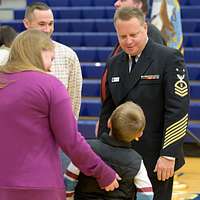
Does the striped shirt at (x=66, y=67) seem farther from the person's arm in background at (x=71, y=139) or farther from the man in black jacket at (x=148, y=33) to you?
the person's arm in background at (x=71, y=139)

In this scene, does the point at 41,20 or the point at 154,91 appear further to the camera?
the point at 41,20

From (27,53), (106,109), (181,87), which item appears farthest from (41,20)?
(27,53)

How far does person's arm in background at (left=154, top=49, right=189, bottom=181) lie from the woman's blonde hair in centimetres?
64

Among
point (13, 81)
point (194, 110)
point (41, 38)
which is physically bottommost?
point (194, 110)

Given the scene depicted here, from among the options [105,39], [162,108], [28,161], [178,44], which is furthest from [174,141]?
[105,39]

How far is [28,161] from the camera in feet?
5.84

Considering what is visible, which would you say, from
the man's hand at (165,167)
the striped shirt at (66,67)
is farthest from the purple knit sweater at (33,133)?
the striped shirt at (66,67)

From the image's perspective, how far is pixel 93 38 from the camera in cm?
802

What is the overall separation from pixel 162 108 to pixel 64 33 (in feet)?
20.2

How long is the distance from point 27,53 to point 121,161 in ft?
1.78

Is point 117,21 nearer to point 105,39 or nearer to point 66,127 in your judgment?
point 66,127

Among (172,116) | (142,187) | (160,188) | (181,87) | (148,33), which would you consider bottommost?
(160,188)

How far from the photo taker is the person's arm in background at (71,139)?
1.76 meters

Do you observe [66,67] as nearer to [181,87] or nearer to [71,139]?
[181,87]
